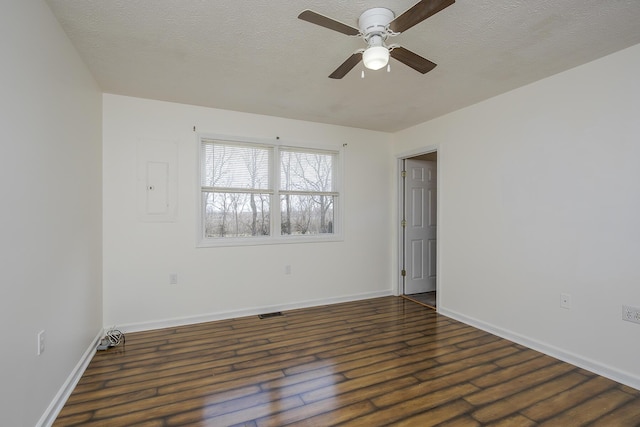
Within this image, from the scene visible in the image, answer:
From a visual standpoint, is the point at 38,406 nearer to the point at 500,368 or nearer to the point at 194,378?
the point at 194,378

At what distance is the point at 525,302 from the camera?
117 inches

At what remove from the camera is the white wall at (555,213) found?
7.61 feet

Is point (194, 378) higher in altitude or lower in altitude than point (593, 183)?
lower

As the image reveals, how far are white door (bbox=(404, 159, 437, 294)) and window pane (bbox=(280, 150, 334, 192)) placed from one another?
126cm

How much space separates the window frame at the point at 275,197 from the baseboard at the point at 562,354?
78.5 inches

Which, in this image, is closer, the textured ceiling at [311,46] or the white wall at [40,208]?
the white wall at [40,208]

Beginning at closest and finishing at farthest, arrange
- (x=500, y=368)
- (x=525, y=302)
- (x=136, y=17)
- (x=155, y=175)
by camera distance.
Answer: (x=136, y=17)
(x=500, y=368)
(x=525, y=302)
(x=155, y=175)

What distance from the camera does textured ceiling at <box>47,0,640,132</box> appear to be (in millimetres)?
1851

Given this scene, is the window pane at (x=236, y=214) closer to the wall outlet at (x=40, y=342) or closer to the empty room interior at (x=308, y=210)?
the empty room interior at (x=308, y=210)

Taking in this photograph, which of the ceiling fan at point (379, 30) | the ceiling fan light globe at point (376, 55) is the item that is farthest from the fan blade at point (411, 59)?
the ceiling fan light globe at point (376, 55)

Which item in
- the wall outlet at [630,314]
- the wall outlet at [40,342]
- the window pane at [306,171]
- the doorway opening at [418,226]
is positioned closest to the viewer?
the wall outlet at [40,342]

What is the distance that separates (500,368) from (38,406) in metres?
3.17

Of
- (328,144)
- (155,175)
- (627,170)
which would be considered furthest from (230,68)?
Result: (627,170)

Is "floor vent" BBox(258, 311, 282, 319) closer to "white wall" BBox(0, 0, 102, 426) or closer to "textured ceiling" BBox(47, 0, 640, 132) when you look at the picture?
"white wall" BBox(0, 0, 102, 426)
